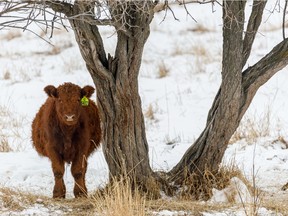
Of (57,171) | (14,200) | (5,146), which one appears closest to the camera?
(14,200)

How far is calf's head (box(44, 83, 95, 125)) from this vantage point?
20.1 feet

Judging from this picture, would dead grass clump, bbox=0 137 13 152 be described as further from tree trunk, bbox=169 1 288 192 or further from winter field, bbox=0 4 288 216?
tree trunk, bbox=169 1 288 192

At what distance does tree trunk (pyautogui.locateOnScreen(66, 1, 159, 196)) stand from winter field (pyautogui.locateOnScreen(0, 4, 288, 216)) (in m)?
0.49

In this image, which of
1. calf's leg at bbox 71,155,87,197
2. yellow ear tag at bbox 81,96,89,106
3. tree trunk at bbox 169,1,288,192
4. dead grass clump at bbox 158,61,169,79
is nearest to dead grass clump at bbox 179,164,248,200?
tree trunk at bbox 169,1,288,192

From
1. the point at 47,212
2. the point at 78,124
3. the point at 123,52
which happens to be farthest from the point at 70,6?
the point at 47,212

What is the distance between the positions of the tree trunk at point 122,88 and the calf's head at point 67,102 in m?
0.31

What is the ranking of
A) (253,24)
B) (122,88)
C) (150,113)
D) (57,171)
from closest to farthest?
(122,88) → (253,24) → (57,171) → (150,113)

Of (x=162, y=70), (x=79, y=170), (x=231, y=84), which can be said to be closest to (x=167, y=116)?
(x=162, y=70)

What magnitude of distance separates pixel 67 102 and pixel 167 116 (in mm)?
4494

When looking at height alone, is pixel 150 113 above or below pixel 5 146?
above

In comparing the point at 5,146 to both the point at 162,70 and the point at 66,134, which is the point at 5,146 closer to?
the point at 66,134

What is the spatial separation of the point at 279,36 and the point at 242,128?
19.9ft

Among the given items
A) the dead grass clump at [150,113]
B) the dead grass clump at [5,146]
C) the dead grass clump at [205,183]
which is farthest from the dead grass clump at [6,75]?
the dead grass clump at [205,183]

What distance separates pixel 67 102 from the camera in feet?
20.2
